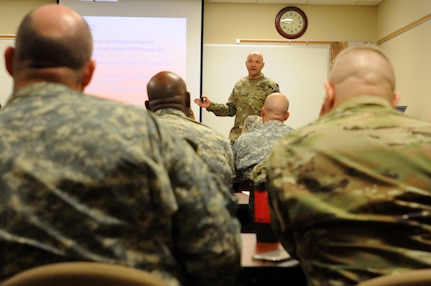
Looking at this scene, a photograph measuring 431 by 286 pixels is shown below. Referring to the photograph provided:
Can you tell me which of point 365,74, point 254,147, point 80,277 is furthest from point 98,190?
point 254,147

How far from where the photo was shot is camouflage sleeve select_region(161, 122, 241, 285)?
3.73ft

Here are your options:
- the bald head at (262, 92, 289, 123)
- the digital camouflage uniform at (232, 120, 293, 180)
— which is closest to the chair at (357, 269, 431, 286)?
the digital camouflage uniform at (232, 120, 293, 180)

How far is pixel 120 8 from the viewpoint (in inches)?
257

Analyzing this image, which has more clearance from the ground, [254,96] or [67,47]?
[67,47]

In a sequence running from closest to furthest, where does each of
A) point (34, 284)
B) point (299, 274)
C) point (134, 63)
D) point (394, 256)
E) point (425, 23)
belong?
1. point (34, 284)
2. point (394, 256)
3. point (299, 274)
4. point (425, 23)
5. point (134, 63)

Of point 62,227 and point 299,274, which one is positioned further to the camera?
point 299,274

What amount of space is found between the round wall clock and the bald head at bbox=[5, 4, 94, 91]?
5.90 m

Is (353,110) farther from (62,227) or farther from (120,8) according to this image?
(120,8)

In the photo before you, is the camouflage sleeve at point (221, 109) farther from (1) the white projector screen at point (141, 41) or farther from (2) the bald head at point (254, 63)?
(1) the white projector screen at point (141, 41)

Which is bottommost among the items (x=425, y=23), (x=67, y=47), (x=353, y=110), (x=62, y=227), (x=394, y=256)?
(x=394, y=256)

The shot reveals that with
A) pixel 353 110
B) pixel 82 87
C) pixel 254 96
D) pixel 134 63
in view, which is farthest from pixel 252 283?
pixel 134 63

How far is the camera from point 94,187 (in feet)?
3.44

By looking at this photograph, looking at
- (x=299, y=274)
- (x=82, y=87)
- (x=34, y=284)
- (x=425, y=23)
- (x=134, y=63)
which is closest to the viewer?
(x=34, y=284)

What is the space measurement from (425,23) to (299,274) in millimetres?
5012
